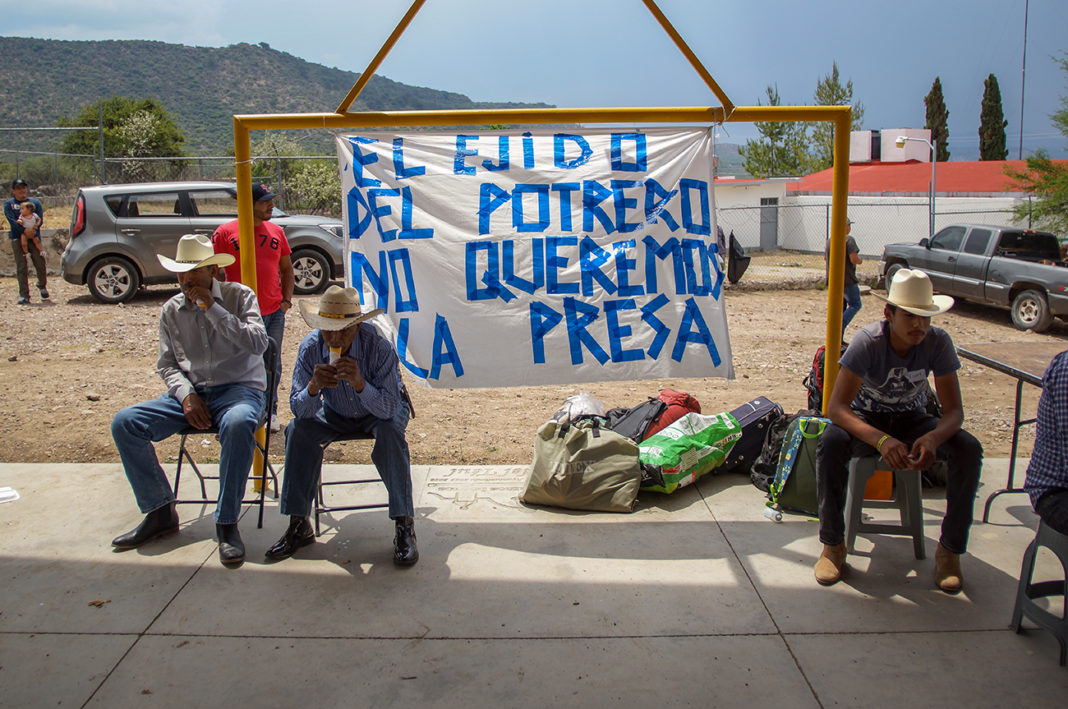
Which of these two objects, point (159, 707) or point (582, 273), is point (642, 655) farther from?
point (582, 273)

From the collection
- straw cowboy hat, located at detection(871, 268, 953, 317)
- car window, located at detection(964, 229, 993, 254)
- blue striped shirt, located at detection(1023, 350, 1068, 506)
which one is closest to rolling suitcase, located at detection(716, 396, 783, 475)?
straw cowboy hat, located at detection(871, 268, 953, 317)

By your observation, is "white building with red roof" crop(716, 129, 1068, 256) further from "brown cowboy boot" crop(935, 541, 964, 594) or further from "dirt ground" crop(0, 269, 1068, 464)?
"brown cowboy boot" crop(935, 541, 964, 594)

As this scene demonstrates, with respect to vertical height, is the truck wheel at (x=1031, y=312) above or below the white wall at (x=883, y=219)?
below

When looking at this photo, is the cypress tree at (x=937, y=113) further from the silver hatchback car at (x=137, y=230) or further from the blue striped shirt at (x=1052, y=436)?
the blue striped shirt at (x=1052, y=436)

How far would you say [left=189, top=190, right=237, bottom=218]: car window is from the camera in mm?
12750

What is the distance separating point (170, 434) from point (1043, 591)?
4114mm

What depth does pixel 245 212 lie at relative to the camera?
442 centimetres

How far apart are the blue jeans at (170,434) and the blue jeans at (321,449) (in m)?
0.22

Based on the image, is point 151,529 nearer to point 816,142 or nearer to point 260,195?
point 260,195

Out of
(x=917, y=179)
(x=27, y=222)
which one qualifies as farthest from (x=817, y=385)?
(x=917, y=179)

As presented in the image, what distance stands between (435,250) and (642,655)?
2.49 m

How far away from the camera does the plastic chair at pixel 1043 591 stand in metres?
2.98

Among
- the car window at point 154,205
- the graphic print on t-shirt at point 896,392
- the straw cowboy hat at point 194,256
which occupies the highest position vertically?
the car window at point 154,205

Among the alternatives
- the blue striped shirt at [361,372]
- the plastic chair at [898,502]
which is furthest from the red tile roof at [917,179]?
the blue striped shirt at [361,372]
